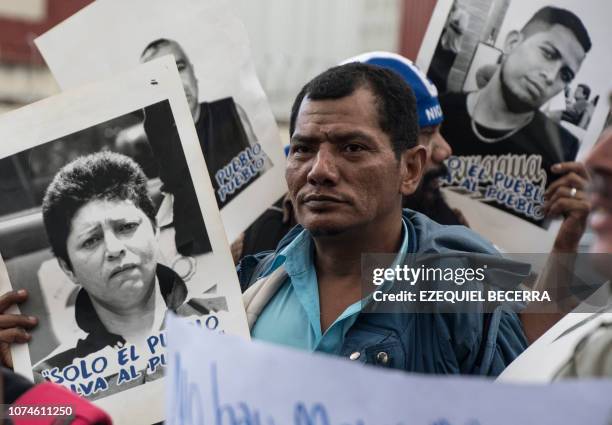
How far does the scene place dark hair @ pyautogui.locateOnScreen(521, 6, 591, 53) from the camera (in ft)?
9.24

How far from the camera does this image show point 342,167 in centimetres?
216

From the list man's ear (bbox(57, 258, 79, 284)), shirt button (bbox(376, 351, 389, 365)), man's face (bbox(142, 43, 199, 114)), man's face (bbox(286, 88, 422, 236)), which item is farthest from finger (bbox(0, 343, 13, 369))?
man's face (bbox(142, 43, 199, 114))

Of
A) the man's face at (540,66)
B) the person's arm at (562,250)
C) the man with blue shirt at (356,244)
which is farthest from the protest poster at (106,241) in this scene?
the man's face at (540,66)

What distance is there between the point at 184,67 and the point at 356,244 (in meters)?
0.93

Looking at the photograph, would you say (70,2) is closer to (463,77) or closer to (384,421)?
(463,77)

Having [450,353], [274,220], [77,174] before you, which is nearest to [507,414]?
[450,353]

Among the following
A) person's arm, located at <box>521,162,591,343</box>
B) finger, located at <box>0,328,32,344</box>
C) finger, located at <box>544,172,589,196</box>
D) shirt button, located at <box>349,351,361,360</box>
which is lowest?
person's arm, located at <box>521,162,591,343</box>

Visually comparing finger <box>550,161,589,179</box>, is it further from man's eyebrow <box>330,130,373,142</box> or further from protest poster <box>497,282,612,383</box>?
protest poster <box>497,282,612,383</box>

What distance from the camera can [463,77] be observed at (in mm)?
2936

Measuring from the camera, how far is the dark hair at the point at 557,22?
111 inches

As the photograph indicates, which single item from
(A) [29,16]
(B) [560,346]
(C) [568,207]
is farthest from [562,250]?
(A) [29,16]

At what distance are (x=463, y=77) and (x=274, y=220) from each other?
0.67 m

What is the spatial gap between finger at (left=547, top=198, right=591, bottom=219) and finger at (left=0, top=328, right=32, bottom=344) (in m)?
1.35

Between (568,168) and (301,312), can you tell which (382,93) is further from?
(568,168)
